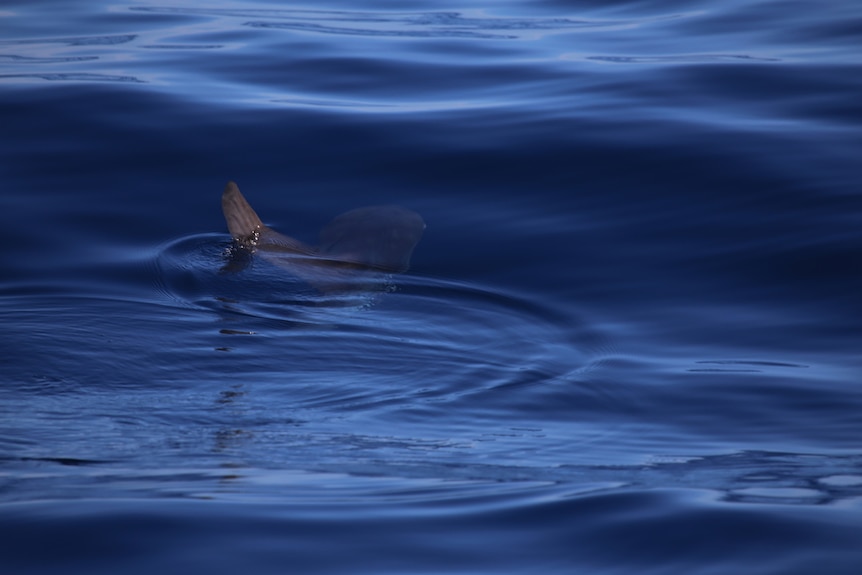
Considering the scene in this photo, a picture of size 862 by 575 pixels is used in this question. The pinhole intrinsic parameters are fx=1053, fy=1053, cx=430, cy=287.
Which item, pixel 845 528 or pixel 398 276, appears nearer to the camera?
pixel 845 528

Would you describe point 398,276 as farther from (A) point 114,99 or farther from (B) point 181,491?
(A) point 114,99

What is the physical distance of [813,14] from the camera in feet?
31.2

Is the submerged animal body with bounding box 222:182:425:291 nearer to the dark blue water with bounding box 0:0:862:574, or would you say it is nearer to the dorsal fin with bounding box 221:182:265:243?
the dorsal fin with bounding box 221:182:265:243

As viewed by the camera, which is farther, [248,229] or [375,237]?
[375,237]

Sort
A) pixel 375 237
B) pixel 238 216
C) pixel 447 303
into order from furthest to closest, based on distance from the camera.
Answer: pixel 375 237
pixel 238 216
pixel 447 303

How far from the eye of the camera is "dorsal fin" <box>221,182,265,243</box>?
533 centimetres

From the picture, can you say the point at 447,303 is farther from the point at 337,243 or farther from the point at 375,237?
the point at 337,243

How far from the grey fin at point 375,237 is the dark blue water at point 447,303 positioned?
150 mm

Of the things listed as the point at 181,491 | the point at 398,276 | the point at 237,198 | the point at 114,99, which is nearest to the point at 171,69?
the point at 114,99

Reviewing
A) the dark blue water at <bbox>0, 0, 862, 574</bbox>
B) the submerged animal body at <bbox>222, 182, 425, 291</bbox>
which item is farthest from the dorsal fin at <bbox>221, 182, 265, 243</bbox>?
the dark blue water at <bbox>0, 0, 862, 574</bbox>

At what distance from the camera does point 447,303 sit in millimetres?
4992

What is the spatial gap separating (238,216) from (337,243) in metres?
0.56

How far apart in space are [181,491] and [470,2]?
368 inches

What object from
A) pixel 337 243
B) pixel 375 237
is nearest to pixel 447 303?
pixel 375 237
